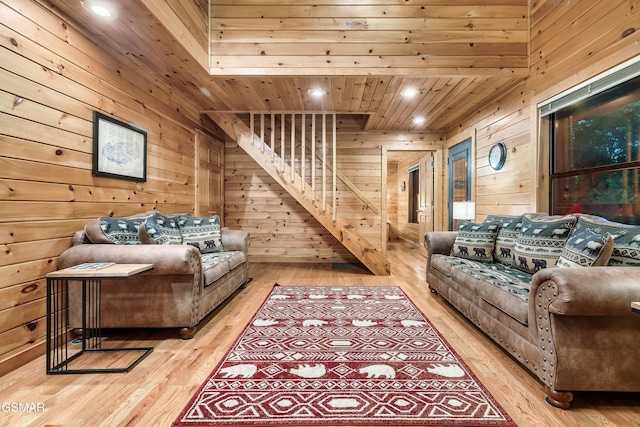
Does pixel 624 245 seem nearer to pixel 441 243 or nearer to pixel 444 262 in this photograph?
pixel 444 262

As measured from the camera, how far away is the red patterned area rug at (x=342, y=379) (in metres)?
1.34

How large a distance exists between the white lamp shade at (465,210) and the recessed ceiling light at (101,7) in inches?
157

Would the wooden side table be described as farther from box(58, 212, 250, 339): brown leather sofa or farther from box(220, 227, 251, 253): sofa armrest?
box(220, 227, 251, 253): sofa armrest

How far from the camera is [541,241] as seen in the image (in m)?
2.19

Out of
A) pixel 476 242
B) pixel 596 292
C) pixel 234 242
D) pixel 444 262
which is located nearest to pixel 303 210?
pixel 234 242

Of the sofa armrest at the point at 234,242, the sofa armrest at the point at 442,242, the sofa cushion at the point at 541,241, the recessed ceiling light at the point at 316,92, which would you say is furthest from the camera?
the recessed ceiling light at the point at 316,92

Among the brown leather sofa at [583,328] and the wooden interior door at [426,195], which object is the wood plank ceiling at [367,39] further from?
the wooden interior door at [426,195]

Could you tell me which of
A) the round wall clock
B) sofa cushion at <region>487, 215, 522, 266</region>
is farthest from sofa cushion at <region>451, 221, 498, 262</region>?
the round wall clock

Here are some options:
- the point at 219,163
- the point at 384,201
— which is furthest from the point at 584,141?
the point at 219,163

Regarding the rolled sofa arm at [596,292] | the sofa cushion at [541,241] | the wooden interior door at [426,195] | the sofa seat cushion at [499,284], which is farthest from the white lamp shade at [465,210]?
the rolled sofa arm at [596,292]

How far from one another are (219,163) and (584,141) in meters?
4.95

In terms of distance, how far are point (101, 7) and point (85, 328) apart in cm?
230

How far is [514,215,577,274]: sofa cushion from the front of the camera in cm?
210

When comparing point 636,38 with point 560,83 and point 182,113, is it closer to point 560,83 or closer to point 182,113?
point 560,83
